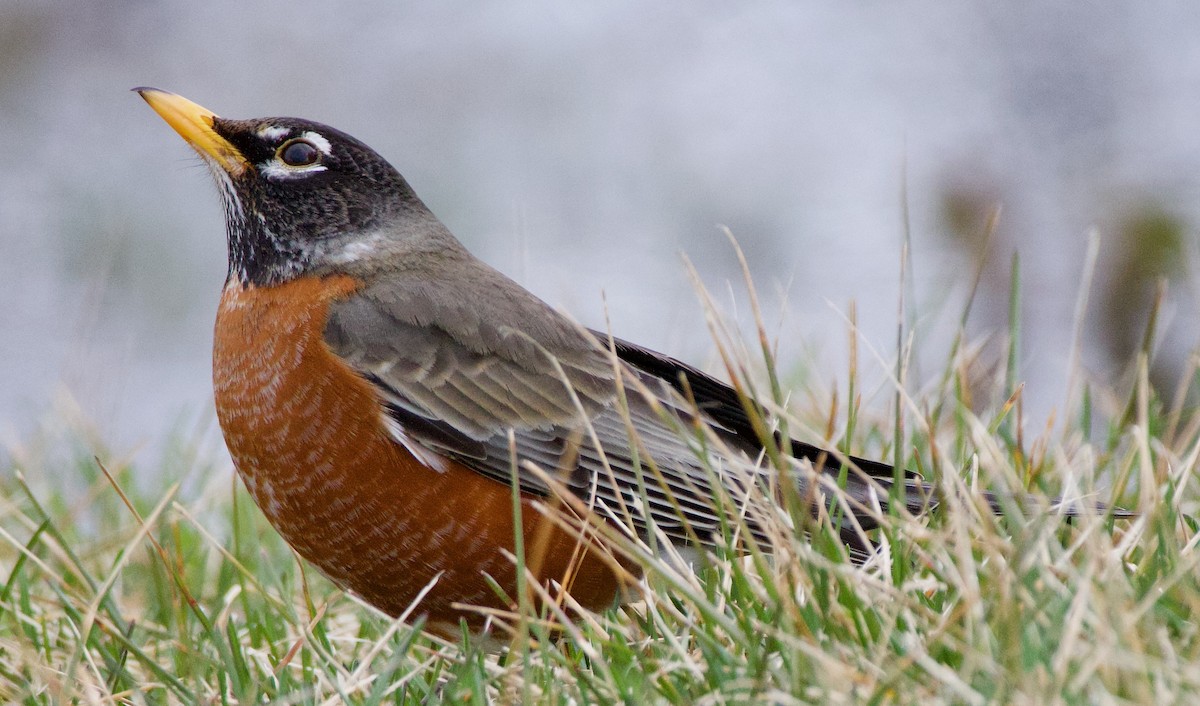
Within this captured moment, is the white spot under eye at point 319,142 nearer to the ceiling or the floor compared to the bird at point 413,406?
nearer to the ceiling

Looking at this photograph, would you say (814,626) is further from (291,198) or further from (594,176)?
(594,176)

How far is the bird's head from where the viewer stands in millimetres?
3795

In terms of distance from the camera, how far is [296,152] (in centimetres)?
390

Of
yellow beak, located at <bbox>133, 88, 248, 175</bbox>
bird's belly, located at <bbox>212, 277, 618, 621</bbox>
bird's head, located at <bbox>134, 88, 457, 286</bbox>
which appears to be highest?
yellow beak, located at <bbox>133, 88, 248, 175</bbox>

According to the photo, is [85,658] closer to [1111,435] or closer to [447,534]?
[447,534]

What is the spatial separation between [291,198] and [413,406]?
932 millimetres

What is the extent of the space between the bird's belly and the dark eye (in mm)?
815

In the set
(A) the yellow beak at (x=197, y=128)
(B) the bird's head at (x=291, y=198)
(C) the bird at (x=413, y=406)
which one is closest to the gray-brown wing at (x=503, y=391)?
(C) the bird at (x=413, y=406)

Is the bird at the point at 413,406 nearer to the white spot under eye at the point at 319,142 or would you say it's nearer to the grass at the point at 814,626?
the white spot under eye at the point at 319,142

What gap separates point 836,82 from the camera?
9.59 meters

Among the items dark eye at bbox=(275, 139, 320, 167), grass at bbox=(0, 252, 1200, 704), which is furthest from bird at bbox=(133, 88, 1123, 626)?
grass at bbox=(0, 252, 1200, 704)

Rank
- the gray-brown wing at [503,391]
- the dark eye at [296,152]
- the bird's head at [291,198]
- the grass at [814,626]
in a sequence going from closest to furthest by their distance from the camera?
the grass at [814,626]
the gray-brown wing at [503,391]
the bird's head at [291,198]
the dark eye at [296,152]

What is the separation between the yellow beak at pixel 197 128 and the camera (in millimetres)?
3832

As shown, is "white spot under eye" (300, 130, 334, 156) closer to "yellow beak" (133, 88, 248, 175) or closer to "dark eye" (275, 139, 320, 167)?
"dark eye" (275, 139, 320, 167)
